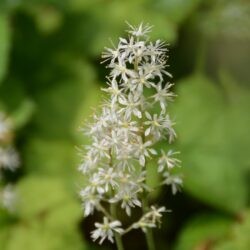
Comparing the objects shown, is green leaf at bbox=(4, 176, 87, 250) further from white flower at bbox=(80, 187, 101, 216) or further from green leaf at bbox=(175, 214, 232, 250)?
white flower at bbox=(80, 187, 101, 216)

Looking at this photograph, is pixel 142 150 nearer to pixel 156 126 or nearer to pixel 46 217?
pixel 156 126

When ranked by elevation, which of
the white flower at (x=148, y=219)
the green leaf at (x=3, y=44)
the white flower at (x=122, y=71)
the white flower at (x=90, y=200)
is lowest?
the white flower at (x=148, y=219)

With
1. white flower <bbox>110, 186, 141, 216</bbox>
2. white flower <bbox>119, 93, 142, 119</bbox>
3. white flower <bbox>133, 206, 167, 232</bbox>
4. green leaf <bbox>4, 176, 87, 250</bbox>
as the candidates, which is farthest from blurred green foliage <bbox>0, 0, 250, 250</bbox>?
white flower <bbox>119, 93, 142, 119</bbox>

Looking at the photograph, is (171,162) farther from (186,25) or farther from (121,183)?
(186,25)

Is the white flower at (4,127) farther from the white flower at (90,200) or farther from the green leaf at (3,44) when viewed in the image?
the white flower at (90,200)

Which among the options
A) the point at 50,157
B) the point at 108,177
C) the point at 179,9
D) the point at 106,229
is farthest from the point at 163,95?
the point at 179,9

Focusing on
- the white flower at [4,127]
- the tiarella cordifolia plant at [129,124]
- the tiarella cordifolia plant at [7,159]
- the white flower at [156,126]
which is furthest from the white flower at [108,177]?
the white flower at [4,127]
